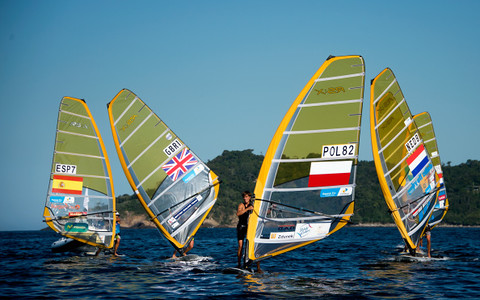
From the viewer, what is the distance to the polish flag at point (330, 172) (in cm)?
1187

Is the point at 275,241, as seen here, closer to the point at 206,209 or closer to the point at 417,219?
the point at 206,209

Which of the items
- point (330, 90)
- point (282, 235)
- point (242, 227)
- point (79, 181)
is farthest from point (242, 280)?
point (79, 181)

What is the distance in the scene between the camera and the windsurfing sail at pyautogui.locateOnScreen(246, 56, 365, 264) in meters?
11.7

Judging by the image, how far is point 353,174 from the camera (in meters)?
11.8

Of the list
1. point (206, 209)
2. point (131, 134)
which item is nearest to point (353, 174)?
point (206, 209)

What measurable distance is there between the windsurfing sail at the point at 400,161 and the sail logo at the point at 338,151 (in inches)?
158

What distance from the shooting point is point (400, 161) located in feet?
52.7

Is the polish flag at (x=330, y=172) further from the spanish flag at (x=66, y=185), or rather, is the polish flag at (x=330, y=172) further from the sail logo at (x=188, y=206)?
the spanish flag at (x=66, y=185)

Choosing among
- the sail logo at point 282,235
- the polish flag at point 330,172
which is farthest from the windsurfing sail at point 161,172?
the polish flag at point 330,172

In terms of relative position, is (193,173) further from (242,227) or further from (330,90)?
(330,90)

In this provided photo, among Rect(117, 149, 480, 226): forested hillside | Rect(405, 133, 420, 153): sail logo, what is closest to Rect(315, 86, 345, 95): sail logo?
Rect(405, 133, 420, 153): sail logo

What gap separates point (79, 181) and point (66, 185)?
0.54 m

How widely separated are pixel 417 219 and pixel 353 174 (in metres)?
5.65

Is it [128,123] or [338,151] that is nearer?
[338,151]
